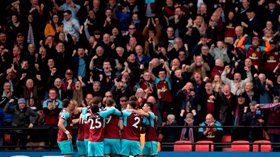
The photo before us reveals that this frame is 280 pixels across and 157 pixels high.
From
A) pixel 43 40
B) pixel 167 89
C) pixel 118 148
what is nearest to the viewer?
pixel 118 148

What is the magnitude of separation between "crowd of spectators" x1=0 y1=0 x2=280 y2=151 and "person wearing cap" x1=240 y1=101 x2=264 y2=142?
0.09 feet

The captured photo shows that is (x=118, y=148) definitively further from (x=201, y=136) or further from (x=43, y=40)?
(x=43, y=40)

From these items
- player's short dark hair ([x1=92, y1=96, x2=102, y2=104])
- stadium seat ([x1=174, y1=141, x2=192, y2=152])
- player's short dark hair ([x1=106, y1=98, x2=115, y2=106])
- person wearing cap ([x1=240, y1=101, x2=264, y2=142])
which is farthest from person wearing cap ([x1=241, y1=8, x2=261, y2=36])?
player's short dark hair ([x1=106, y1=98, x2=115, y2=106])

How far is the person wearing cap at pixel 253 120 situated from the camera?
3241 cm

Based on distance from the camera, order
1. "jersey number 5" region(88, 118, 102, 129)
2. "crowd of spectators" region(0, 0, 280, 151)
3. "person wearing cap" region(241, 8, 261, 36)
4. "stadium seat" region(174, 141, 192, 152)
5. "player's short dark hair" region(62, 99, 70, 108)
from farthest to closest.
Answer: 1. "person wearing cap" region(241, 8, 261, 36)
2. "crowd of spectators" region(0, 0, 280, 151)
3. "stadium seat" region(174, 141, 192, 152)
4. "player's short dark hair" region(62, 99, 70, 108)
5. "jersey number 5" region(88, 118, 102, 129)

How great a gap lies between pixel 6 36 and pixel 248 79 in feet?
25.2

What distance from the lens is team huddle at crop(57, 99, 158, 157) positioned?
30906mm

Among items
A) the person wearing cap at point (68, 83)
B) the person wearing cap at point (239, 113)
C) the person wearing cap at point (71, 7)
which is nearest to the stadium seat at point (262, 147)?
the person wearing cap at point (239, 113)

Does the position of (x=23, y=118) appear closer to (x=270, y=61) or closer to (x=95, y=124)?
(x=95, y=124)

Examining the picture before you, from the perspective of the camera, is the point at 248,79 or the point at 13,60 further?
the point at 13,60

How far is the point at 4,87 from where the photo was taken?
3416cm

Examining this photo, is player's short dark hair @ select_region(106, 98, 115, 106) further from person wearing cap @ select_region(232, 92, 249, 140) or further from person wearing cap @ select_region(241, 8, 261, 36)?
person wearing cap @ select_region(241, 8, 261, 36)

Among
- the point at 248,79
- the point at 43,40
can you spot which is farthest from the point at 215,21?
the point at 43,40

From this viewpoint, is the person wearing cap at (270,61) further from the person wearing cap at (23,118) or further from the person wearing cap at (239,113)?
the person wearing cap at (23,118)
